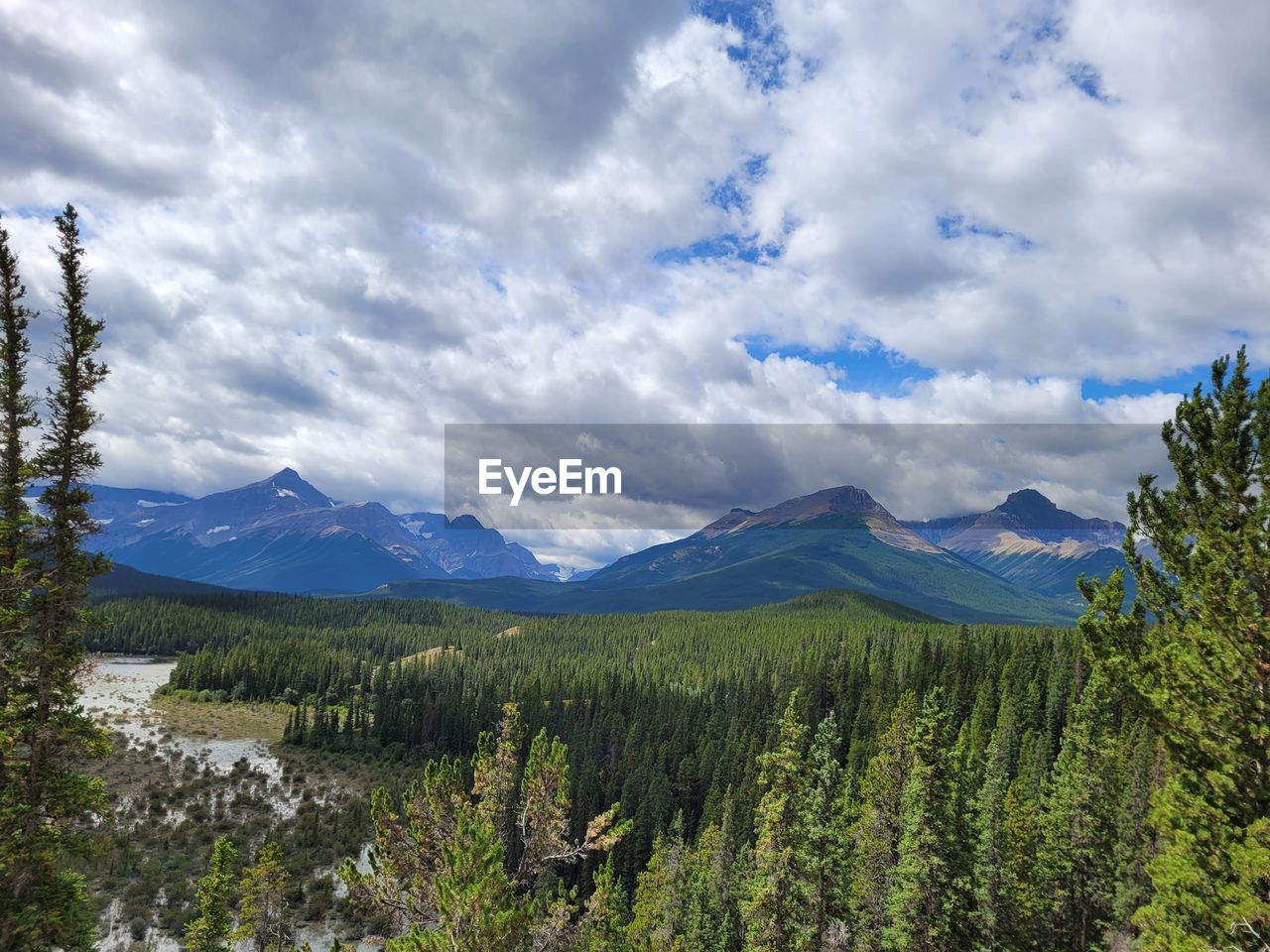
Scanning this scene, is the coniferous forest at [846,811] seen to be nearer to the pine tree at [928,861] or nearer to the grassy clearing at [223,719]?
→ the pine tree at [928,861]

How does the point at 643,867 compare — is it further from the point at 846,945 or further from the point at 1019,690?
the point at 846,945

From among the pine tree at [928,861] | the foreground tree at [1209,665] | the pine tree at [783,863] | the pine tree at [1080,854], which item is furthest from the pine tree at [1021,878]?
the foreground tree at [1209,665]

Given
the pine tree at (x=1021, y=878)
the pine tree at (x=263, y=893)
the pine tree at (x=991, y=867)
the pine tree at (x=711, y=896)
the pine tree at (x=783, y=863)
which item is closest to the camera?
the pine tree at (x=783, y=863)

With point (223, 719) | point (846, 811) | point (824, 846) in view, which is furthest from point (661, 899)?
point (223, 719)

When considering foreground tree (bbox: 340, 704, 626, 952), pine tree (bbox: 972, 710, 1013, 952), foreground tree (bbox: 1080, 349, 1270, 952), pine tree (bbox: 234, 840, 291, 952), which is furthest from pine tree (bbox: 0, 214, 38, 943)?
pine tree (bbox: 972, 710, 1013, 952)

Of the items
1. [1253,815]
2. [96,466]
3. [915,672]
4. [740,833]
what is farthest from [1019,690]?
[96,466]

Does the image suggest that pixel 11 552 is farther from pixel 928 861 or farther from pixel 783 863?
pixel 928 861
